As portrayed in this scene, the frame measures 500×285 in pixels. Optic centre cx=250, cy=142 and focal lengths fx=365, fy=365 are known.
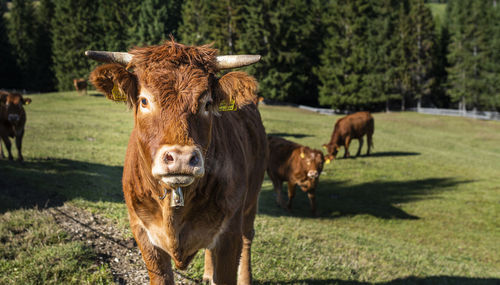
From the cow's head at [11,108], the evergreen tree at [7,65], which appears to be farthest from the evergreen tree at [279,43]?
the cow's head at [11,108]

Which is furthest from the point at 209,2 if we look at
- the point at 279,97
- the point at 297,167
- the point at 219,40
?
the point at 297,167

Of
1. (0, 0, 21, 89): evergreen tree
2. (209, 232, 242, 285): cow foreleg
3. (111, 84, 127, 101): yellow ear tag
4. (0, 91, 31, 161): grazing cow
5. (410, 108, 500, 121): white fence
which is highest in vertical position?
(0, 0, 21, 89): evergreen tree

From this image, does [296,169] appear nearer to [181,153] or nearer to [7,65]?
[181,153]

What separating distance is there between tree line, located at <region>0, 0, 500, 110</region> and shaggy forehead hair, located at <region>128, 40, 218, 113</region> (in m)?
43.2

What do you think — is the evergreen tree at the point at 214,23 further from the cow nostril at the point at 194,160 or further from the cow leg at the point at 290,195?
the cow nostril at the point at 194,160

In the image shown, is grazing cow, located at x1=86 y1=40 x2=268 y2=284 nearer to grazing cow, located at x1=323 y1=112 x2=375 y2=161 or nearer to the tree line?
grazing cow, located at x1=323 y1=112 x2=375 y2=161

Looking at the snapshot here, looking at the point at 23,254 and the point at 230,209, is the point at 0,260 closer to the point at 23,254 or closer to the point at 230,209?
the point at 23,254

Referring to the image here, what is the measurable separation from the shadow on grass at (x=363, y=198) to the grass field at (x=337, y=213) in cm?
4

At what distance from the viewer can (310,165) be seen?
1119cm

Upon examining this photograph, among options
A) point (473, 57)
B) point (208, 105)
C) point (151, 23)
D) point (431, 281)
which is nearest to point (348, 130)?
point (431, 281)

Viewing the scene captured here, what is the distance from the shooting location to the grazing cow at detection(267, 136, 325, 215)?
36.3 ft

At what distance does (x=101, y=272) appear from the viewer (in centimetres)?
431

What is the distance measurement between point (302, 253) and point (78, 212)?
3881 mm

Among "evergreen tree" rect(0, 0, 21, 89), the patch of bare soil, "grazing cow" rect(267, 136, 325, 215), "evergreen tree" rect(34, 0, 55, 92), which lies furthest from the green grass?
"evergreen tree" rect(0, 0, 21, 89)
